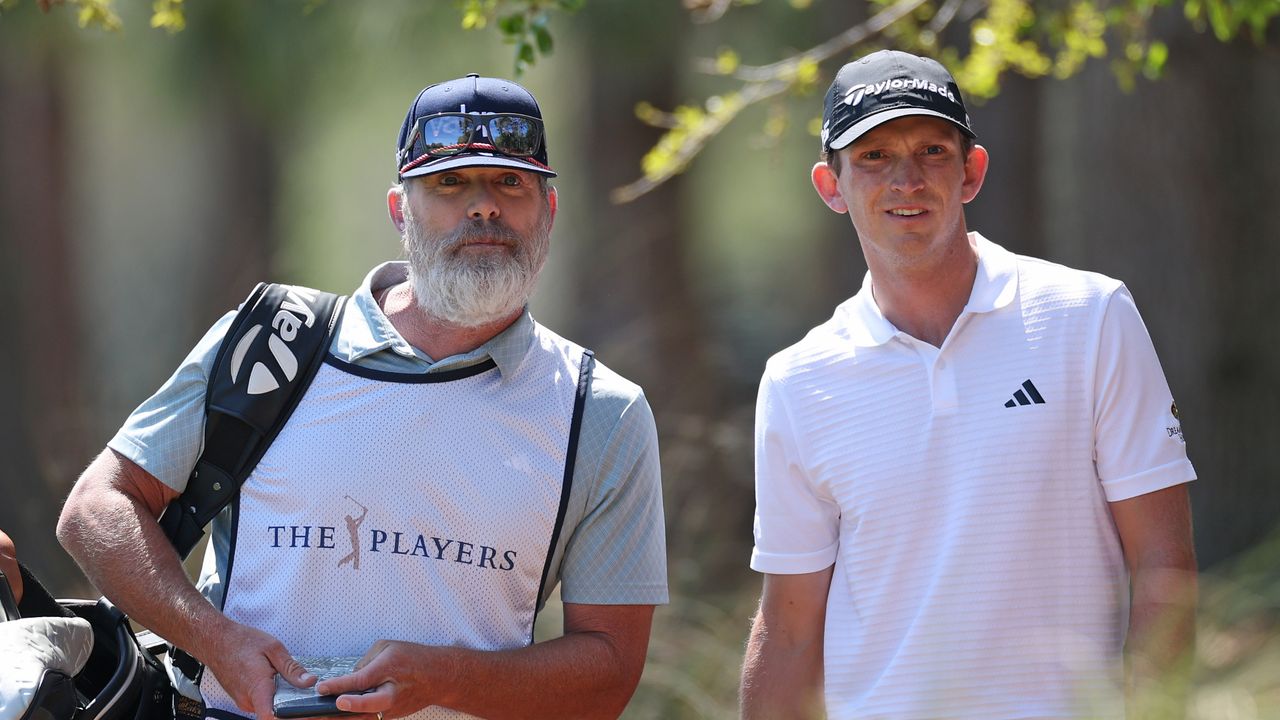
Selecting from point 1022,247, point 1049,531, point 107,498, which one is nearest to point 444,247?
point 107,498

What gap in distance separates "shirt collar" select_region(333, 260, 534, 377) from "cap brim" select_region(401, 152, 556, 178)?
342 millimetres

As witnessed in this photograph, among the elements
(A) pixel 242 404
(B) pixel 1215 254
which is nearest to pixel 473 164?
(A) pixel 242 404

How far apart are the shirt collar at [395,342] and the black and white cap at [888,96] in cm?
86

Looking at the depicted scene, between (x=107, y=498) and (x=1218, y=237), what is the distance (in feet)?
20.9

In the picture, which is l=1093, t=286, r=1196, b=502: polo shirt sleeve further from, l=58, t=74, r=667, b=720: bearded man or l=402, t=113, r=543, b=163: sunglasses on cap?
l=402, t=113, r=543, b=163: sunglasses on cap

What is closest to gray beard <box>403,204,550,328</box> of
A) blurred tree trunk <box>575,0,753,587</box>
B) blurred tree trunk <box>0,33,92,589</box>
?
blurred tree trunk <box>575,0,753,587</box>

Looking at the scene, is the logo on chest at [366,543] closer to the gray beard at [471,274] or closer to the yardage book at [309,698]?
the yardage book at [309,698]

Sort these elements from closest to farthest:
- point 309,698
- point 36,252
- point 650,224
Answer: point 309,698
point 650,224
point 36,252

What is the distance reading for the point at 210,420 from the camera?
337 centimetres

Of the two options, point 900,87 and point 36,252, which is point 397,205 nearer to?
point 900,87

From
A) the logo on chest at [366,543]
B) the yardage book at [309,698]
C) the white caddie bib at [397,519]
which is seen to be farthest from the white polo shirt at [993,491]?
the yardage book at [309,698]

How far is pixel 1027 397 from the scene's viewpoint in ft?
10.2

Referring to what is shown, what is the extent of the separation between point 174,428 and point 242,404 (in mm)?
175

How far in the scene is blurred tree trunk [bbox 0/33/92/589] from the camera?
1138 centimetres
